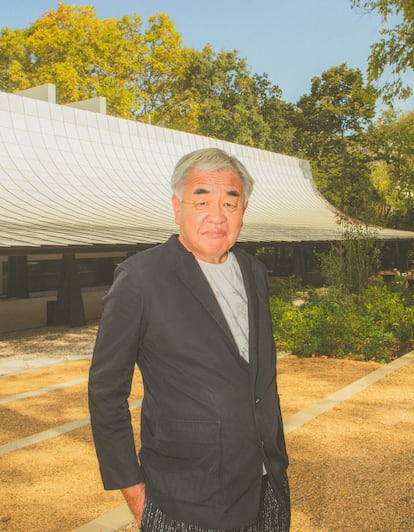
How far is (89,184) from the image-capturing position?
1945 cm

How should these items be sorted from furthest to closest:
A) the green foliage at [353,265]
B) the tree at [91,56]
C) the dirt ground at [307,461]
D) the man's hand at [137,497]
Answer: the tree at [91,56]
the green foliage at [353,265]
the dirt ground at [307,461]
the man's hand at [137,497]

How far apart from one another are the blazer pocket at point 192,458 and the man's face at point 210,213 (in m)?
0.60

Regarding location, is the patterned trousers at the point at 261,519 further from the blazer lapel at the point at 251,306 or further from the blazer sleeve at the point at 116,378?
the blazer lapel at the point at 251,306

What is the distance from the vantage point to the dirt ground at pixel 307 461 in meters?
4.18

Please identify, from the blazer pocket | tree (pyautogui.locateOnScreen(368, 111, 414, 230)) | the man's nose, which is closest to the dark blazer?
the blazer pocket

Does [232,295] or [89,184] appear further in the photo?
[89,184]

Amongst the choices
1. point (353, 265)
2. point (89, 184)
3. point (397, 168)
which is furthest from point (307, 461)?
point (397, 168)

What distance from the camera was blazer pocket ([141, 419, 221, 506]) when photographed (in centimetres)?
185

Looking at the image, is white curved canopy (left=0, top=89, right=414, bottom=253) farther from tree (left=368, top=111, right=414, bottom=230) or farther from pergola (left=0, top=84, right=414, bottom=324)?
tree (left=368, top=111, right=414, bottom=230)

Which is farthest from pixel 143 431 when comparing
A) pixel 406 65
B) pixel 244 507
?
pixel 406 65

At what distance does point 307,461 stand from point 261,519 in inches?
130

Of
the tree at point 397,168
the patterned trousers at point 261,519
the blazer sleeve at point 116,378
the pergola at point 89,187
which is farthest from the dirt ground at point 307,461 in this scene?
the tree at point 397,168

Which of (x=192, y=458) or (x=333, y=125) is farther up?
(x=333, y=125)

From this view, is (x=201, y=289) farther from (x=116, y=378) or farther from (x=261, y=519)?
(x=261, y=519)
